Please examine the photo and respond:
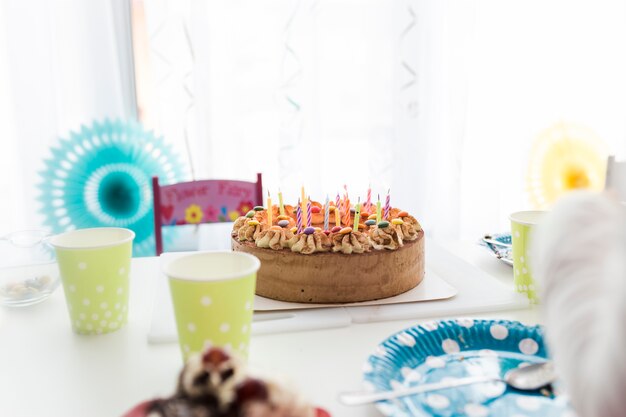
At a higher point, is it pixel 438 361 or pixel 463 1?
pixel 463 1

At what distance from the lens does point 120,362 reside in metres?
0.72

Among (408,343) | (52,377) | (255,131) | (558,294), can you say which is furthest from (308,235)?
(255,131)

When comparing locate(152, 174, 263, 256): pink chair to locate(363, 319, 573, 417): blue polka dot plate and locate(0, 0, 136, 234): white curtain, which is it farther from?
locate(363, 319, 573, 417): blue polka dot plate

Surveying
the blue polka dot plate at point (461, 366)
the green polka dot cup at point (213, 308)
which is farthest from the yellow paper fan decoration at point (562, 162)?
the green polka dot cup at point (213, 308)

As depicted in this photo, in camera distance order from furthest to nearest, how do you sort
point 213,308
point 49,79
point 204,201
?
1. point 49,79
2. point 204,201
3. point 213,308

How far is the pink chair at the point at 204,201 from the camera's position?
144cm

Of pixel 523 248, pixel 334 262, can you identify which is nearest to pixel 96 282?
pixel 334 262

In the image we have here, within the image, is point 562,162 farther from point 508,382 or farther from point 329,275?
point 508,382

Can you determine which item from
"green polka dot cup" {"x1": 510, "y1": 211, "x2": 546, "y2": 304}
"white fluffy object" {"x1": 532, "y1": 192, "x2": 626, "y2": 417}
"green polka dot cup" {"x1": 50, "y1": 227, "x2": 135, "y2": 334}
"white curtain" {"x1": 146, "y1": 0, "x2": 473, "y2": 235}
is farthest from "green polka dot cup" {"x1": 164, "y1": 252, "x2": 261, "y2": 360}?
"white curtain" {"x1": 146, "y1": 0, "x2": 473, "y2": 235}

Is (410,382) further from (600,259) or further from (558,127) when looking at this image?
(558,127)

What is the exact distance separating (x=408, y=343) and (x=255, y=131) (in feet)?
5.04

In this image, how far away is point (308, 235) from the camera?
0.89 m

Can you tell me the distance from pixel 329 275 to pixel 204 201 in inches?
27.0

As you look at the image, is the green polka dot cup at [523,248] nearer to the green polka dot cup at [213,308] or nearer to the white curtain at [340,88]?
the green polka dot cup at [213,308]
